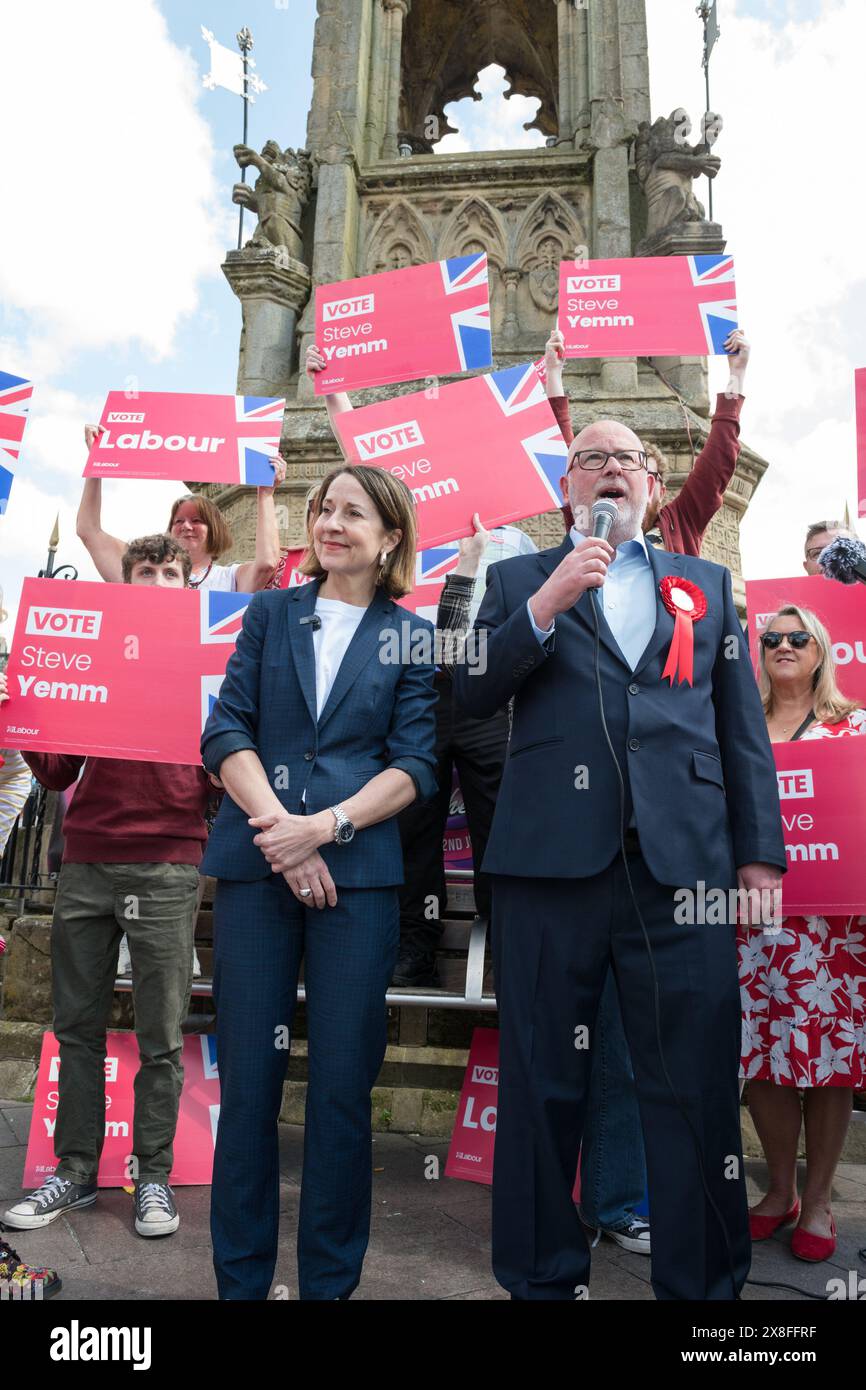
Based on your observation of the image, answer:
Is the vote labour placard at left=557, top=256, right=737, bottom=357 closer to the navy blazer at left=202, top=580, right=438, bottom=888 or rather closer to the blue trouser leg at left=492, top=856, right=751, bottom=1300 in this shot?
the navy blazer at left=202, top=580, right=438, bottom=888

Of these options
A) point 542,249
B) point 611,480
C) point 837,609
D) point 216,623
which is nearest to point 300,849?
point 611,480

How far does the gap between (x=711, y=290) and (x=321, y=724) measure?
342 centimetres

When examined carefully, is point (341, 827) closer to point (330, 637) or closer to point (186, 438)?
point (330, 637)

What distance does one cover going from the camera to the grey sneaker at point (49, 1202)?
2.85 metres

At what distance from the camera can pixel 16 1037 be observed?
4281 mm

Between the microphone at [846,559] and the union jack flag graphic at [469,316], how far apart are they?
236 centimetres

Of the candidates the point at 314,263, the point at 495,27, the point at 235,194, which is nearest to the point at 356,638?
the point at 314,263

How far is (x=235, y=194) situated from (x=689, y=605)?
10.9 m

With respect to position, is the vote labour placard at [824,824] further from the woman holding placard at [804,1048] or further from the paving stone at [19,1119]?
the paving stone at [19,1119]

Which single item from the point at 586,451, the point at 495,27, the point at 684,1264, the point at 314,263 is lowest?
the point at 684,1264

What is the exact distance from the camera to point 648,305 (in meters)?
4.61

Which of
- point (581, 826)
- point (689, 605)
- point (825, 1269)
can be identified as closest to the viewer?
point (581, 826)

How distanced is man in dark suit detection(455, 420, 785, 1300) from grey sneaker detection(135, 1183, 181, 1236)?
1.22 m
